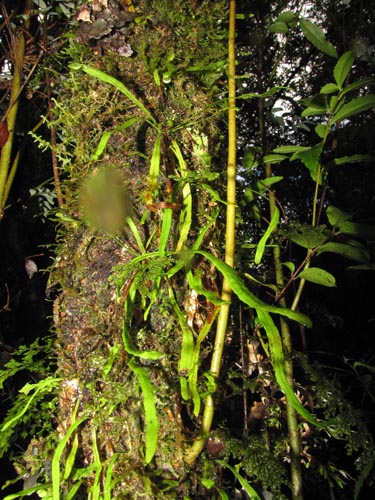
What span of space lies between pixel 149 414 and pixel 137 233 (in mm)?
253

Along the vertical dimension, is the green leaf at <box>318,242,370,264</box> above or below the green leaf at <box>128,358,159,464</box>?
above

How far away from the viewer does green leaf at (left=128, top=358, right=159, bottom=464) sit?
45 centimetres

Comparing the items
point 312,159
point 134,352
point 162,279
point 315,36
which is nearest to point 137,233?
point 162,279

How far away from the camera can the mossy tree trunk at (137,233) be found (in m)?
0.54

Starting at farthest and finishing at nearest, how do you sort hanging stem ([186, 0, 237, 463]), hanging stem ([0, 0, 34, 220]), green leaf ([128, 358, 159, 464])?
hanging stem ([0, 0, 34, 220]), hanging stem ([186, 0, 237, 463]), green leaf ([128, 358, 159, 464])

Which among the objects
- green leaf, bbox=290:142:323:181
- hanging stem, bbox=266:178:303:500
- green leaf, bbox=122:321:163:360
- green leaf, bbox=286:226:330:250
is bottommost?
hanging stem, bbox=266:178:303:500

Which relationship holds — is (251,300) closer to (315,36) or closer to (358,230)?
(358,230)

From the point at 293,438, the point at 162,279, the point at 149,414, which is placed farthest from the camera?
the point at 293,438

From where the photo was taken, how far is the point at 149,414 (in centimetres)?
47

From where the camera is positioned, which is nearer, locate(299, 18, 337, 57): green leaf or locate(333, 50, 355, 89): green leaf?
locate(333, 50, 355, 89): green leaf

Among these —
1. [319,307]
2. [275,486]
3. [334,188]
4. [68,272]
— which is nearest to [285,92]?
[334,188]

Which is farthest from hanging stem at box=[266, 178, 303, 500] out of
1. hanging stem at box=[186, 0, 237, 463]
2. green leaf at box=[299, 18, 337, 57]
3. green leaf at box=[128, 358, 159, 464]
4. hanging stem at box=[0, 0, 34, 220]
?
hanging stem at box=[0, 0, 34, 220]

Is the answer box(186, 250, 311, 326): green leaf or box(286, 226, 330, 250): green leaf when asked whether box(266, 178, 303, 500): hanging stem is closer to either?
box(286, 226, 330, 250): green leaf

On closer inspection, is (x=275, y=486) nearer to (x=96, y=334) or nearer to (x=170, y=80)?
(x=96, y=334)
